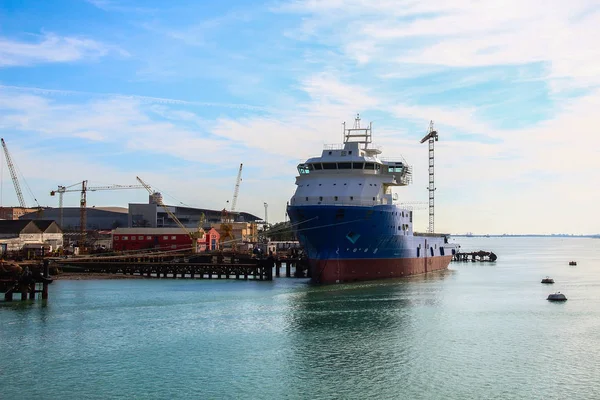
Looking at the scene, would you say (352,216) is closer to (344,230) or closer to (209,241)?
(344,230)

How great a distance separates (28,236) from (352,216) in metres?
50.5

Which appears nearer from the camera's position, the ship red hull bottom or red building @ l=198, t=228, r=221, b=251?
the ship red hull bottom

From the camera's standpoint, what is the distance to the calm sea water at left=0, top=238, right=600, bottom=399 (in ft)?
70.6

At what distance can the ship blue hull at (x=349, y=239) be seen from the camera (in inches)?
1841

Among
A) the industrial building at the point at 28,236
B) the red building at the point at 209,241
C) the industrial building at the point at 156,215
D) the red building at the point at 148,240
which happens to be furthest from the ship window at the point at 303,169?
the industrial building at the point at 156,215

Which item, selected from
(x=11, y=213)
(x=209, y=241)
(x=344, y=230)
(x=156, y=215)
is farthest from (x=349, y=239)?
(x=11, y=213)

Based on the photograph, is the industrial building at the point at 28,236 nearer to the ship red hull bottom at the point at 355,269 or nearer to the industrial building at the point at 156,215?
the industrial building at the point at 156,215

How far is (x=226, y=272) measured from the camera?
61.7 metres

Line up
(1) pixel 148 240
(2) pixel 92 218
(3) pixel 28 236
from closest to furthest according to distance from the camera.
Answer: (3) pixel 28 236 → (1) pixel 148 240 → (2) pixel 92 218

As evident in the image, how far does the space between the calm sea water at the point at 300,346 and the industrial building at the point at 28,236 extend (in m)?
33.2

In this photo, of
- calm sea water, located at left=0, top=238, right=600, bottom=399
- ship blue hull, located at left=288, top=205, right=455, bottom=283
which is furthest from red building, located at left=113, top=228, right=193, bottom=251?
ship blue hull, located at left=288, top=205, right=455, bottom=283

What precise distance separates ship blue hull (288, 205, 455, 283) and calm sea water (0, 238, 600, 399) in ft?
10.1

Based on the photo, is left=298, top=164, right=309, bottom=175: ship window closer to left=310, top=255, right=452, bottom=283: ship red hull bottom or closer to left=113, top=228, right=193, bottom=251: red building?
left=310, top=255, right=452, bottom=283: ship red hull bottom

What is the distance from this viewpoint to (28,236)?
77875 mm
